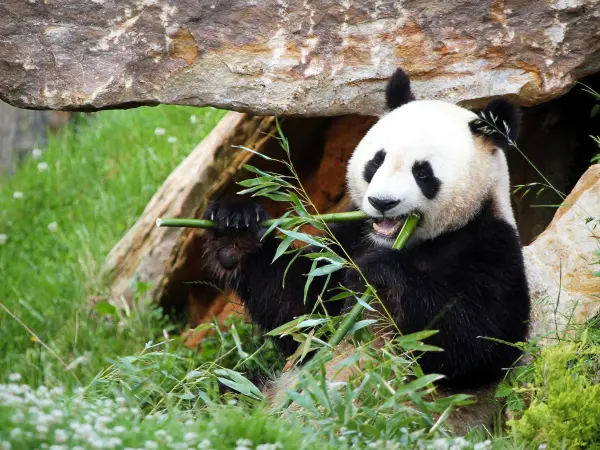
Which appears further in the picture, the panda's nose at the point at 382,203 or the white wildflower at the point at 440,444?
the panda's nose at the point at 382,203

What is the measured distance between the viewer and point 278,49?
16.5ft

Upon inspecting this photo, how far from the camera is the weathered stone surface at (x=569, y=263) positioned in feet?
15.5

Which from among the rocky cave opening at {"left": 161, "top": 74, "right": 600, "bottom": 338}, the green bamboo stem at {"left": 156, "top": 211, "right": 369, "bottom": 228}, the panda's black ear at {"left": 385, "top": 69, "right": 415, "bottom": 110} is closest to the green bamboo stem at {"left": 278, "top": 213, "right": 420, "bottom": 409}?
the green bamboo stem at {"left": 156, "top": 211, "right": 369, "bottom": 228}

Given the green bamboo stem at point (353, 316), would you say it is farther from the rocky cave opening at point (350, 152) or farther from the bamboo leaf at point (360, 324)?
the rocky cave opening at point (350, 152)

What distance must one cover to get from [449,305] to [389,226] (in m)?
0.50

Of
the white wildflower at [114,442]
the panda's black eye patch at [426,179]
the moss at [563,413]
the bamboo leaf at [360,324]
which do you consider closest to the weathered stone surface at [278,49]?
the panda's black eye patch at [426,179]

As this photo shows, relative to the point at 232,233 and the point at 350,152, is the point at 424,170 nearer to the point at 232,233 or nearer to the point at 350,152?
the point at 232,233

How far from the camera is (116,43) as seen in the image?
16.3 feet

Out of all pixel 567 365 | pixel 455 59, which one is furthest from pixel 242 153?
pixel 567 365

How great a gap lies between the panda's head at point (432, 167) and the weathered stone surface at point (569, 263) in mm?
483

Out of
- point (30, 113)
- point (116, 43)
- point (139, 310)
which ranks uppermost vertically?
point (116, 43)

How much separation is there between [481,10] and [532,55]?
362 mm

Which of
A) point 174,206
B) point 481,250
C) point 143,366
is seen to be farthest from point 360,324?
point 174,206

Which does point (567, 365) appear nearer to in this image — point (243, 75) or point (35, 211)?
point (243, 75)
